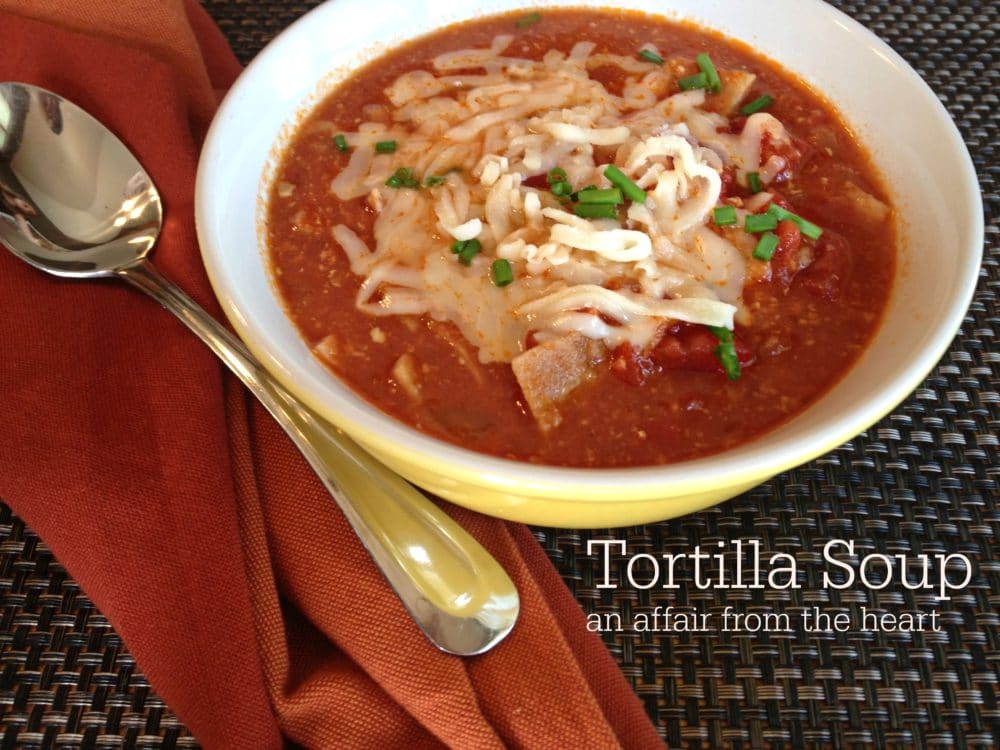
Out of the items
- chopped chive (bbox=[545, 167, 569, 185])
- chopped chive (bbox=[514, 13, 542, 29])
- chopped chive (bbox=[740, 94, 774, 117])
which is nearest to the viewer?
chopped chive (bbox=[545, 167, 569, 185])

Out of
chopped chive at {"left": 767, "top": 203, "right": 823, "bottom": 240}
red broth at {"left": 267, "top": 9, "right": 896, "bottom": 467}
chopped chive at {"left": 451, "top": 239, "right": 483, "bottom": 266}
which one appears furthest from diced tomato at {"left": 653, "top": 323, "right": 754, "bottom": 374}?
chopped chive at {"left": 451, "top": 239, "right": 483, "bottom": 266}

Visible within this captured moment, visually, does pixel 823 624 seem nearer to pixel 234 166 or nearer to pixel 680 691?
pixel 680 691

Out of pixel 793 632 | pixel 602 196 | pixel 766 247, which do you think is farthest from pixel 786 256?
pixel 793 632

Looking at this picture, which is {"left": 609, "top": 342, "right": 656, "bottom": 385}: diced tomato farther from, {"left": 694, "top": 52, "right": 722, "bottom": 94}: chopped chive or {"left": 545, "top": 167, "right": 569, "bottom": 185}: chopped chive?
{"left": 694, "top": 52, "right": 722, "bottom": 94}: chopped chive

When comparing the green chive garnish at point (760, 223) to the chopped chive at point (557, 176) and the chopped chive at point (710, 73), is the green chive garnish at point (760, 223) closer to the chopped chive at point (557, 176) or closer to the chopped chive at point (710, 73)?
the chopped chive at point (557, 176)

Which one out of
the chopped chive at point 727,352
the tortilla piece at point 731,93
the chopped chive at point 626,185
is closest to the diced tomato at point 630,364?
the chopped chive at point 727,352

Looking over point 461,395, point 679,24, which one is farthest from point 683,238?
point 679,24
